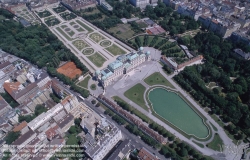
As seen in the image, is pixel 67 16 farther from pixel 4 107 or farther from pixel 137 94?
pixel 137 94

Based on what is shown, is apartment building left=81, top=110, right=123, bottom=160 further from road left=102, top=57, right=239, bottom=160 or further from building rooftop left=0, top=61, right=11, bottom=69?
building rooftop left=0, top=61, right=11, bottom=69

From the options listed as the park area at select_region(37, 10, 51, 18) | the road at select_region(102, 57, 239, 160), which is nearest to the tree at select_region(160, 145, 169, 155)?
the road at select_region(102, 57, 239, 160)

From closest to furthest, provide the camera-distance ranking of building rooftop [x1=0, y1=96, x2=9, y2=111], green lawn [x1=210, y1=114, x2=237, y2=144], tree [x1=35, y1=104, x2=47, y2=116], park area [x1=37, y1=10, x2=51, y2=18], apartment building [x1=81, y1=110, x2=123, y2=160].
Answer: apartment building [x1=81, y1=110, x2=123, y2=160] → green lawn [x1=210, y1=114, x2=237, y2=144] → tree [x1=35, y1=104, x2=47, y2=116] → building rooftop [x1=0, y1=96, x2=9, y2=111] → park area [x1=37, y1=10, x2=51, y2=18]

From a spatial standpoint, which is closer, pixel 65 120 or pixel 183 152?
pixel 183 152

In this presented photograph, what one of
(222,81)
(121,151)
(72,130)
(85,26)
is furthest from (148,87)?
(85,26)

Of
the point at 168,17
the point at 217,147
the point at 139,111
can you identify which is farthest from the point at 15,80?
the point at 168,17

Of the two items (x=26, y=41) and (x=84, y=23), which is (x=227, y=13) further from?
(x=26, y=41)

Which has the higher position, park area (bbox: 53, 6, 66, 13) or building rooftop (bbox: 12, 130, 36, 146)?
park area (bbox: 53, 6, 66, 13)
